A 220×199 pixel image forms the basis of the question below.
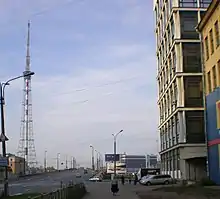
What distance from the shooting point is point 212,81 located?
41.6 metres

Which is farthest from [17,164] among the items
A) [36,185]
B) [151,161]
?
[36,185]

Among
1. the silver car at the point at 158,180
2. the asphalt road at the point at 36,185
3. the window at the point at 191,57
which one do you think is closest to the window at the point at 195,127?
the window at the point at 191,57

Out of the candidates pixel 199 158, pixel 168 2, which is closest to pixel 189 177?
pixel 199 158

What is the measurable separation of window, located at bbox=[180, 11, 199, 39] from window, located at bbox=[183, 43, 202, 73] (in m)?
1.58

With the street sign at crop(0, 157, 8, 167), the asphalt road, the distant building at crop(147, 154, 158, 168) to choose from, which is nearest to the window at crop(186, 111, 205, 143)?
the asphalt road

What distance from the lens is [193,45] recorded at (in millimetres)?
60125

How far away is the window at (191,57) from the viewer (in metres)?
59.7

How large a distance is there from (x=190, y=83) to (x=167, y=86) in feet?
30.5

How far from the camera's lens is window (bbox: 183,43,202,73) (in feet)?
196

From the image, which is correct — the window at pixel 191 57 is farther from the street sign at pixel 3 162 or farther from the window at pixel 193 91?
the street sign at pixel 3 162

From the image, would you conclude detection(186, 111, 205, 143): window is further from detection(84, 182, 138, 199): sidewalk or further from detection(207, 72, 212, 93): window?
detection(207, 72, 212, 93): window

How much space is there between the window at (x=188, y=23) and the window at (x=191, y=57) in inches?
62.0

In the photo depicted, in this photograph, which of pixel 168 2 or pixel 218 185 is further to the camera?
pixel 168 2

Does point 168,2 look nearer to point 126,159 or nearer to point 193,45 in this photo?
point 193,45
